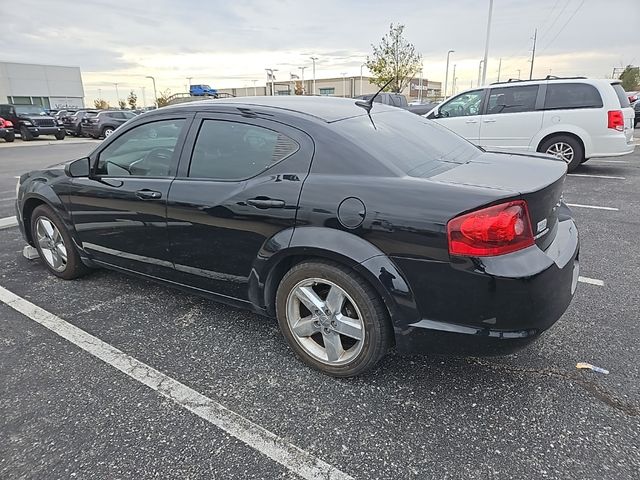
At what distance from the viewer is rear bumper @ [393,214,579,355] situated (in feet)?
6.58

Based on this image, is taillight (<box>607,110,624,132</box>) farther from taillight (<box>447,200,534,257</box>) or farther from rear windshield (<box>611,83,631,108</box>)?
taillight (<box>447,200,534,257</box>)

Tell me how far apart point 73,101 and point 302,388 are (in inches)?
2627

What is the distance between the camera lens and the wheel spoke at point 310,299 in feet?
8.10

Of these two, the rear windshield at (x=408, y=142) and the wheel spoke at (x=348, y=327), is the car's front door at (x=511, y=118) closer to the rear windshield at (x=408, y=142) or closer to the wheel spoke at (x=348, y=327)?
the rear windshield at (x=408, y=142)

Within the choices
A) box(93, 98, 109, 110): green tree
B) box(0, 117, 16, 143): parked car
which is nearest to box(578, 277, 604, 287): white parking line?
box(0, 117, 16, 143): parked car

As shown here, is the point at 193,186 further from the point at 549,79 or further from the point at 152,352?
the point at 549,79

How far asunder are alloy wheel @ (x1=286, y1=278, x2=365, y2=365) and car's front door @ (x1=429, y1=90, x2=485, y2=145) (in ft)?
24.7

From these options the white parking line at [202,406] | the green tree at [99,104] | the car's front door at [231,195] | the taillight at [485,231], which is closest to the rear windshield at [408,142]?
the car's front door at [231,195]

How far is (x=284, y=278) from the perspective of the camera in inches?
100

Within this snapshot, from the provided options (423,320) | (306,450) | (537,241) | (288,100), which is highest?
(288,100)

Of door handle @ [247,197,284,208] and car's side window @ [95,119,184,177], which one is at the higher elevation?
car's side window @ [95,119,184,177]

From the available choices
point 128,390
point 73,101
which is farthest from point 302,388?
point 73,101

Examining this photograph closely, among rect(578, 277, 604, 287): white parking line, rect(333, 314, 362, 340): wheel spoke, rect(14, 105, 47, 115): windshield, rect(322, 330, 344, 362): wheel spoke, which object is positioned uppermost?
rect(14, 105, 47, 115): windshield

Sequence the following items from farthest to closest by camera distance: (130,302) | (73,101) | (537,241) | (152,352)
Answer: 1. (73,101)
2. (130,302)
3. (152,352)
4. (537,241)
